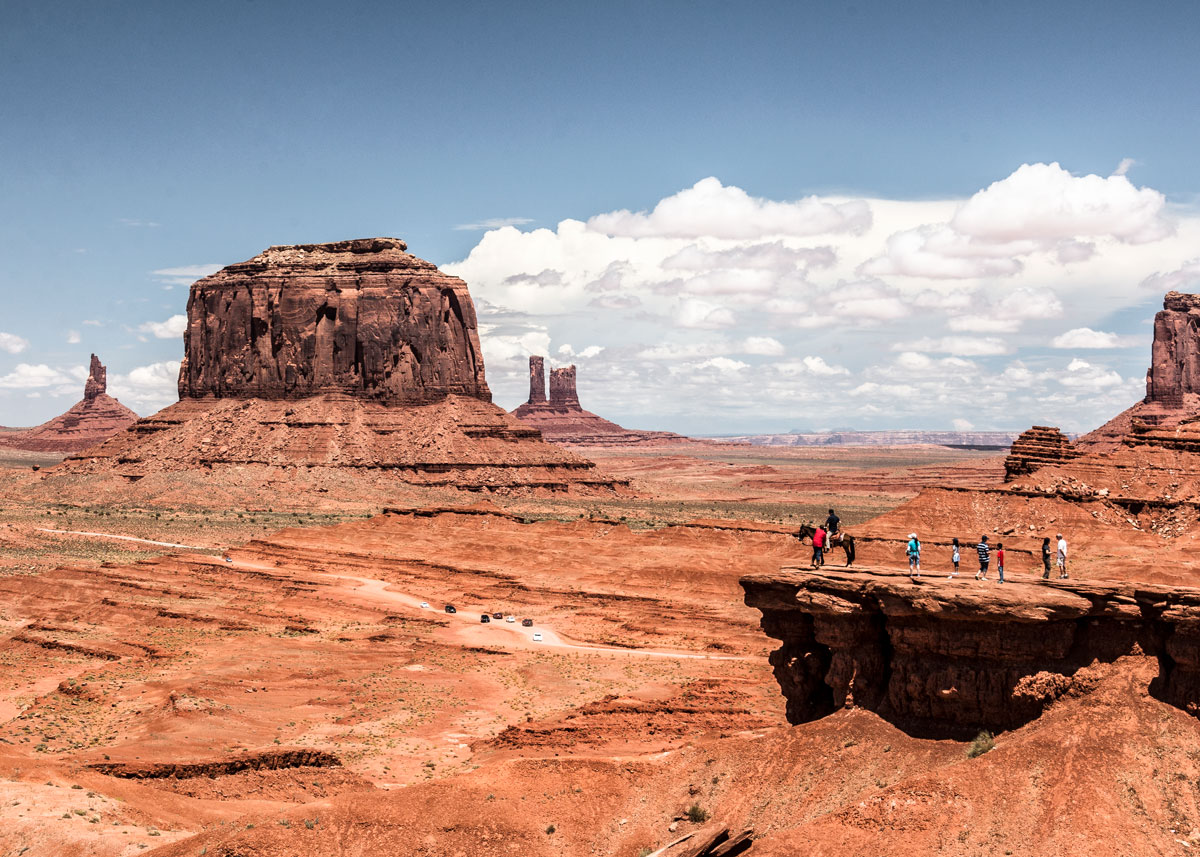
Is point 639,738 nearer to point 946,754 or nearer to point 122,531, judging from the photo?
point 946,754

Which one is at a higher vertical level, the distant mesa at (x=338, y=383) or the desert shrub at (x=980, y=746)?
the distant mesa at (x=338, y=383)

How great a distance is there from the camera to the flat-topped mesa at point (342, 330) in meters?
131

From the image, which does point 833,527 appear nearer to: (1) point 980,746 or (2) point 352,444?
(1) point 980,746

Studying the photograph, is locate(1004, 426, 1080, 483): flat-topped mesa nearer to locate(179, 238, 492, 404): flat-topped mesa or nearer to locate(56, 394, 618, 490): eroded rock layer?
locate(56, 394, 618, 490): eroded rock layer

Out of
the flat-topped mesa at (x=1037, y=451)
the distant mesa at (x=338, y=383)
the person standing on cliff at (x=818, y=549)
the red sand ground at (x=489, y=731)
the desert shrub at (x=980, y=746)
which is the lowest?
the red sand ground at (x=489, y=731)

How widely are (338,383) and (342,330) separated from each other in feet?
19.7

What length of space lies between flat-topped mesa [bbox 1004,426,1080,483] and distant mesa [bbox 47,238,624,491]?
60.2 m

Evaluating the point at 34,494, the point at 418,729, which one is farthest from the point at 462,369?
the point at 418,729

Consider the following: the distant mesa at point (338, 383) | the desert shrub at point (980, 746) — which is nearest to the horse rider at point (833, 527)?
the desert shrub at point (980, 746)

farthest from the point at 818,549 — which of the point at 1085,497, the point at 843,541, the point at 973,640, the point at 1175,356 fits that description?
the point at 1175,356

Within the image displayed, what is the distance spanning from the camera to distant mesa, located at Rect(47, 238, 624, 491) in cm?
12181

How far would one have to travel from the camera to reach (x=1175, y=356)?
15550 cm

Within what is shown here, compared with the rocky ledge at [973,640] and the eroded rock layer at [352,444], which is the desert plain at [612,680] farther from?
the eroded rock layer at [352,444]

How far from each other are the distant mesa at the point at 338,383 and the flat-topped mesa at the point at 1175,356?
7934 cm
